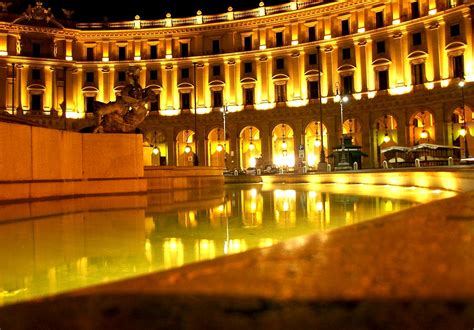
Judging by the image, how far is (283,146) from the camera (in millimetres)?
50375

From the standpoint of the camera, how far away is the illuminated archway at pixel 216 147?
51812 millimetres

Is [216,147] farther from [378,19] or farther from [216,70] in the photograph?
[378,19]

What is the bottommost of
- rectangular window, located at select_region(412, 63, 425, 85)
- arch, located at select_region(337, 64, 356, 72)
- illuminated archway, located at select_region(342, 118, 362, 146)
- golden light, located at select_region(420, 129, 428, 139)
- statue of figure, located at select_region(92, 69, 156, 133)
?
statue of figure, located at select_region(92, 69, 156, 133)

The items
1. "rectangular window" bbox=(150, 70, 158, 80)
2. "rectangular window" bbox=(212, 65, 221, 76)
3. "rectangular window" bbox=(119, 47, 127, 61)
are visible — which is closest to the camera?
"rectangular window" bbox=(212, 65, 221, 76)

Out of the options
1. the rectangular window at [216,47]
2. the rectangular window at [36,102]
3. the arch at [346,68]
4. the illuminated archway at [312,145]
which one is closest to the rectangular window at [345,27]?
the arch at [346,68]

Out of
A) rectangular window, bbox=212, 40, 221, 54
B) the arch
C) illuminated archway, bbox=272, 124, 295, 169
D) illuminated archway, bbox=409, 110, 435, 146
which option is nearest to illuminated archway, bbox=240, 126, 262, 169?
illuminated archway, bbox=272, 124, 295, 169

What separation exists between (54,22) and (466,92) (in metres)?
43.7

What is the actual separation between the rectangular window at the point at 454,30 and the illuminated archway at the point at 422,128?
24.5 feet

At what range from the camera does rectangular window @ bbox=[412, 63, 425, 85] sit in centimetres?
4112

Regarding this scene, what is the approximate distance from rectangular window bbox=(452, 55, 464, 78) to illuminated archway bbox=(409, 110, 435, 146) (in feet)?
16.9

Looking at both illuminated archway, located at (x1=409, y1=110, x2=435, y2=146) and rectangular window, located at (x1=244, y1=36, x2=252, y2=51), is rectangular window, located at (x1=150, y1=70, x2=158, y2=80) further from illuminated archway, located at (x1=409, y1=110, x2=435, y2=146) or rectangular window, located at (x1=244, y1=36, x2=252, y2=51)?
illuminated archway, located at (x1=409, y1=110, x2=435, y2=146)

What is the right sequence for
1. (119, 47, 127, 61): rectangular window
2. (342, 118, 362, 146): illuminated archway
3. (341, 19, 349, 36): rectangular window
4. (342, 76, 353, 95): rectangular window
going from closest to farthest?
(342, 76, 353, 95): rectangular window → (341, 19, 349, 36): rectangular window → (342, 118, 362, 146): illuminated archway → (119, 47, 127, 61): rectangular window

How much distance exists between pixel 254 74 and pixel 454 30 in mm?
20339

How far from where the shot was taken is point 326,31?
46969mm
